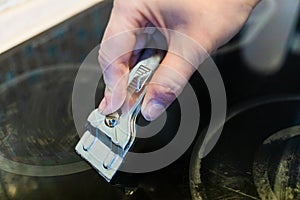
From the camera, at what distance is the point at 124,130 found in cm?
56

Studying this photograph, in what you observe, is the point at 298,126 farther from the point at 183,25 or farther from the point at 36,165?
the point at 36,165

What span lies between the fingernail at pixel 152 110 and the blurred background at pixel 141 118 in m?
0.01

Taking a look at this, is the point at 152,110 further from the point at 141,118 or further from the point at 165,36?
the point at 165,36

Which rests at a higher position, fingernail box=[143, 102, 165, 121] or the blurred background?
fingernail box=[143, 102, 165, 121]

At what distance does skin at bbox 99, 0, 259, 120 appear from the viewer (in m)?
0.57

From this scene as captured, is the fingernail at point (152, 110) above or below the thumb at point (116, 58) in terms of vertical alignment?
below

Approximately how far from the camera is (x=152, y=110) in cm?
56

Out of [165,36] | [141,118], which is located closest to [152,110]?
[141,118]

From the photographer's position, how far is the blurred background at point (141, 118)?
604 millimetres

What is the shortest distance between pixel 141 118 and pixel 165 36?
0.41ft

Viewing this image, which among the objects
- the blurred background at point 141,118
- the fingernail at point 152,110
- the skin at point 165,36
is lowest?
the blurred background at point 141,118

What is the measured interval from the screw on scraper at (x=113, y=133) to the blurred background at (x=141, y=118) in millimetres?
23

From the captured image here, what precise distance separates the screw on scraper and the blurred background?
0.02 meters

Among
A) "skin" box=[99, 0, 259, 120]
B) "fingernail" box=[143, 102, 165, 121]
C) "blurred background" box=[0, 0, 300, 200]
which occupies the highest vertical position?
"skin" box=[99, 0, 259, 120]
